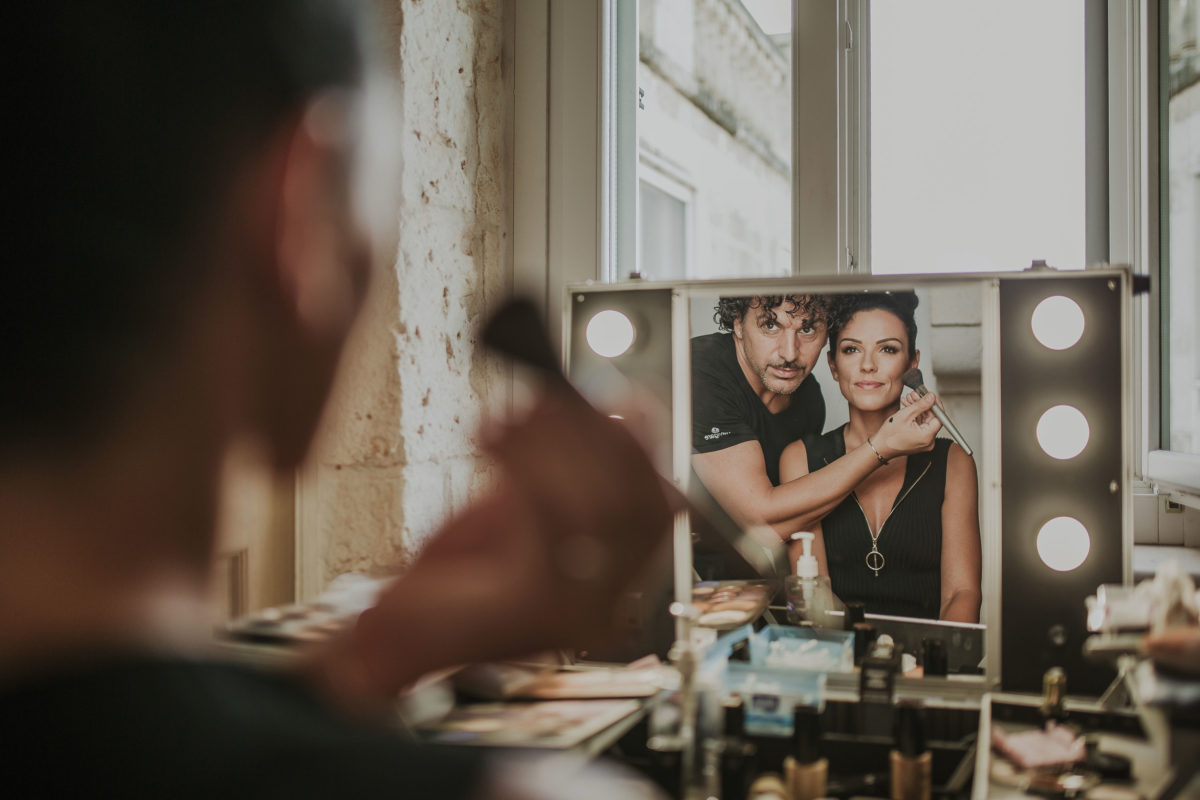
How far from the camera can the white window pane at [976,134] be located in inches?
55.3

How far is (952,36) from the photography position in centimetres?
144

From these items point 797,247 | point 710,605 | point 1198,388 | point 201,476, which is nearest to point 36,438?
point 201,476

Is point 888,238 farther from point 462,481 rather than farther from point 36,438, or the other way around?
point 36,438

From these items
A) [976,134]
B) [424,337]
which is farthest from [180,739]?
[976,134]

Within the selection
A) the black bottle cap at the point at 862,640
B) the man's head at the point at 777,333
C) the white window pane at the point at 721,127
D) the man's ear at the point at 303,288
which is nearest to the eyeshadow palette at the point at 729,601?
the black bottle cap at the point at 862,640

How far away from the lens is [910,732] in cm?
84

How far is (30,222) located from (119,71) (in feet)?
0.14

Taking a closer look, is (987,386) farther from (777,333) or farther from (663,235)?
(663,235)

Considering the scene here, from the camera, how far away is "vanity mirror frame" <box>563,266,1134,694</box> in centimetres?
104

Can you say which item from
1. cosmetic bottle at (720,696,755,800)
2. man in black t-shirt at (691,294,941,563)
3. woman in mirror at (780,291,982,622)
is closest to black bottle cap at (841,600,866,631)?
woman in mirror at (780,291,982,622)

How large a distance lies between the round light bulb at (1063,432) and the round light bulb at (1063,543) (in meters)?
0.08

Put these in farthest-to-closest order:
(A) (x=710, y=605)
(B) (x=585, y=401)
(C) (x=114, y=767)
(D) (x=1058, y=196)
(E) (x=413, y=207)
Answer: (D) (x=1058, y=196), (E) (x=413, y=207), (A) (x=710, y=605), (B) (x=585, y=401), (C) (x=114, y=767)

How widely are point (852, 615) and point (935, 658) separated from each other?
0.11m

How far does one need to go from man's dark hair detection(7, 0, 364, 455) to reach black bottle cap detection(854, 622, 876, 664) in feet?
3.33
